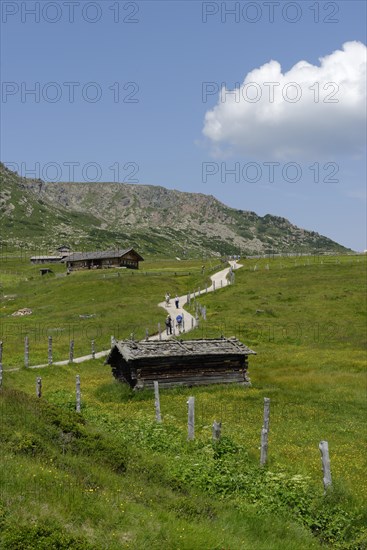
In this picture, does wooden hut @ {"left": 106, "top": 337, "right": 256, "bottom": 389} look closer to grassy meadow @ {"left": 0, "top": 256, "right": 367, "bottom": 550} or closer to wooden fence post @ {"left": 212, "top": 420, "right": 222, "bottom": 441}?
grassy meadow @ {"left": 0, "top": 256, "right": 367, "bottom": 550}

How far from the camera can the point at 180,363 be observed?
2983 cm

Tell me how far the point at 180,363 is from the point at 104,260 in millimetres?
98267

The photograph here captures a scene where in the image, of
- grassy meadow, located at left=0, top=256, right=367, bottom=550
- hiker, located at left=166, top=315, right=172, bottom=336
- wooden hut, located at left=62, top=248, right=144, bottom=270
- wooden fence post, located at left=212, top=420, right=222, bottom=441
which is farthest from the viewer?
wooden hut, located at left=62, top=248, right=144, bottom=270

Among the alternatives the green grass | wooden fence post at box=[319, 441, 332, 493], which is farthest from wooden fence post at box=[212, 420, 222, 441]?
the green grass

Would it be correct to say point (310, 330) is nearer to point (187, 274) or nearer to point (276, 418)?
point (276, 418)

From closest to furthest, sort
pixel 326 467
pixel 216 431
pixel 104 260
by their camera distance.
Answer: pixel 326 467, pixel 216 431, pixel 104 260

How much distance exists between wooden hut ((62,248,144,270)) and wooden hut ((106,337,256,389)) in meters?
92.0

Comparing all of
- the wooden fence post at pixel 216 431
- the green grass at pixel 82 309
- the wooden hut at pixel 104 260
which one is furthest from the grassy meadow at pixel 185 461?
the wooden hut at pixel 104 260

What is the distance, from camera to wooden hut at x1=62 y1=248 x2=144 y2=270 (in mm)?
123625

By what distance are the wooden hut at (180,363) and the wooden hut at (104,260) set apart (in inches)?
3624

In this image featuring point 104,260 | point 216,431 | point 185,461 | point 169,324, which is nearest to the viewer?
point 185,461

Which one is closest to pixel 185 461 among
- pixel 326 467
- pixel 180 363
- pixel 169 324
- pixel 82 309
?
pixel 326 467

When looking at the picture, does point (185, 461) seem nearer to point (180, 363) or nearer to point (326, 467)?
point (326, 467)

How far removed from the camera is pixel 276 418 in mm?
22656
